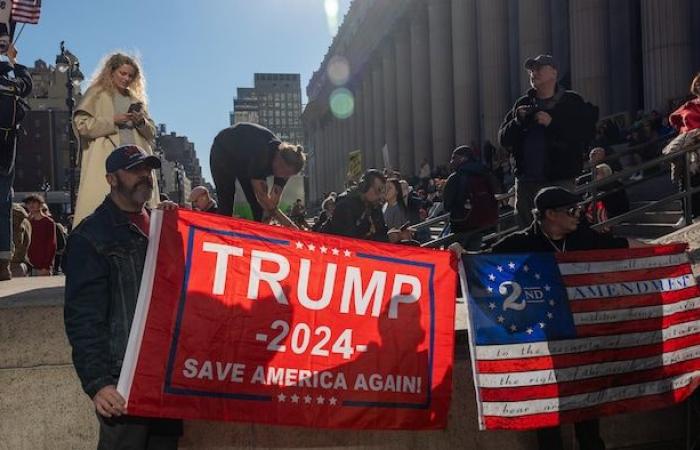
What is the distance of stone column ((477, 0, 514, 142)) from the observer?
24.6 metres

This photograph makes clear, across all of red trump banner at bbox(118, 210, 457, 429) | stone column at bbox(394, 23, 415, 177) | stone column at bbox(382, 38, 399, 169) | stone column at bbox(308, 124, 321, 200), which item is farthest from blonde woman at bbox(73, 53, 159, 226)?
stone column at bbox(308, 124, 321, 200)

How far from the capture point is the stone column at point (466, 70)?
27.6 meters

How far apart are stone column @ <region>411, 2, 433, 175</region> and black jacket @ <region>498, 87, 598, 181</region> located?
2872cm

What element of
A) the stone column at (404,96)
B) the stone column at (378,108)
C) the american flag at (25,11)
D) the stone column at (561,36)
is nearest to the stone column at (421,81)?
the stone column at (404,96)

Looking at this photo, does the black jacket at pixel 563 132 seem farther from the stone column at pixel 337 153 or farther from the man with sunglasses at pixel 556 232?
the stone column at pixel 337 153

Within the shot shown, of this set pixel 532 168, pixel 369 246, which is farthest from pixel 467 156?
pixel 369 246

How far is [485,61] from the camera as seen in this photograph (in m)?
25.1

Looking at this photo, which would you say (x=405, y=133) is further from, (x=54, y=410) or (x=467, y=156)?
(x=54, y=410)

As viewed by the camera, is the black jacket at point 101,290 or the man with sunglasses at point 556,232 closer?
the black jacket at point 101,290

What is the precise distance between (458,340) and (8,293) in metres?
3.16

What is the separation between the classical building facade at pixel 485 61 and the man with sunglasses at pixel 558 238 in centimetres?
1159

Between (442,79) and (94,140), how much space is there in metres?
28.2

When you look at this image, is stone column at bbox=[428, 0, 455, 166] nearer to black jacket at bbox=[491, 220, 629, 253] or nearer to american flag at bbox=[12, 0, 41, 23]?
american flag at bbox=[12, 0, 41, 23]

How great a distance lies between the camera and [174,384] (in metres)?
3.12
